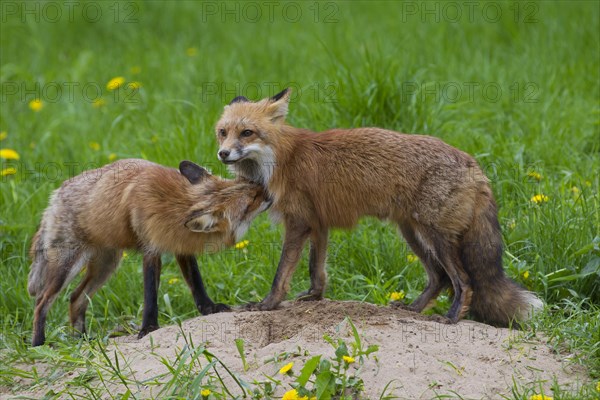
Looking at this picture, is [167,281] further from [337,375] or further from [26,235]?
[337,375]

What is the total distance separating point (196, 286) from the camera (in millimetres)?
6227

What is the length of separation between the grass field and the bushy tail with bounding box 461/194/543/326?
0.32 meters

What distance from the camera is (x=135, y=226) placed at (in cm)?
603

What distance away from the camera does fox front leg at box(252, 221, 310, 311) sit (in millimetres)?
5996

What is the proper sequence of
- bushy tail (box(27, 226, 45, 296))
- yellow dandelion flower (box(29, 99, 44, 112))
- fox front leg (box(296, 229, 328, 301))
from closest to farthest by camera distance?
fox front leg (box(296, 229, 328, 301)), bushy tail (box(27, 226, 45, 296)), yellow dandelion flower (box(29, 99, 44, 112))

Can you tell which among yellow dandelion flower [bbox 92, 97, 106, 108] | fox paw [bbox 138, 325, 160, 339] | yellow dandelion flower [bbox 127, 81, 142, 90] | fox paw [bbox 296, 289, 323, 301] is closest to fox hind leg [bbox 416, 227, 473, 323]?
fox paw [bbox 296, 289, 323, 301]

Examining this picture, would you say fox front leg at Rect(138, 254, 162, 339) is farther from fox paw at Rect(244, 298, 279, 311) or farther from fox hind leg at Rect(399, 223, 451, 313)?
fox hind leg at Rect(399, 223, 451, 313)

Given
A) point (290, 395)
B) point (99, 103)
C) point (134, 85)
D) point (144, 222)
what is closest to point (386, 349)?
point (290, 395)

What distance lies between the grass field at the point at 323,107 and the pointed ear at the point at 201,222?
38.4 inches

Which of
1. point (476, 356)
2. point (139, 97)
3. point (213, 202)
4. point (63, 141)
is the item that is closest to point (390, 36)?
point (139, 97)

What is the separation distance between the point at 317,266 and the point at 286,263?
0.35m

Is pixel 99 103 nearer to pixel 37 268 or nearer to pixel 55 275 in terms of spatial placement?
pixel 37 268

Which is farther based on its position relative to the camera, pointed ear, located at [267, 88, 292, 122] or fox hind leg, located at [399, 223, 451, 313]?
Answer: pointed ear, located at [267, 88, 292, 122]

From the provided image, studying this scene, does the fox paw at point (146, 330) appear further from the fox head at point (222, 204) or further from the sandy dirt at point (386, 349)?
the fox head at point (222, 204)
